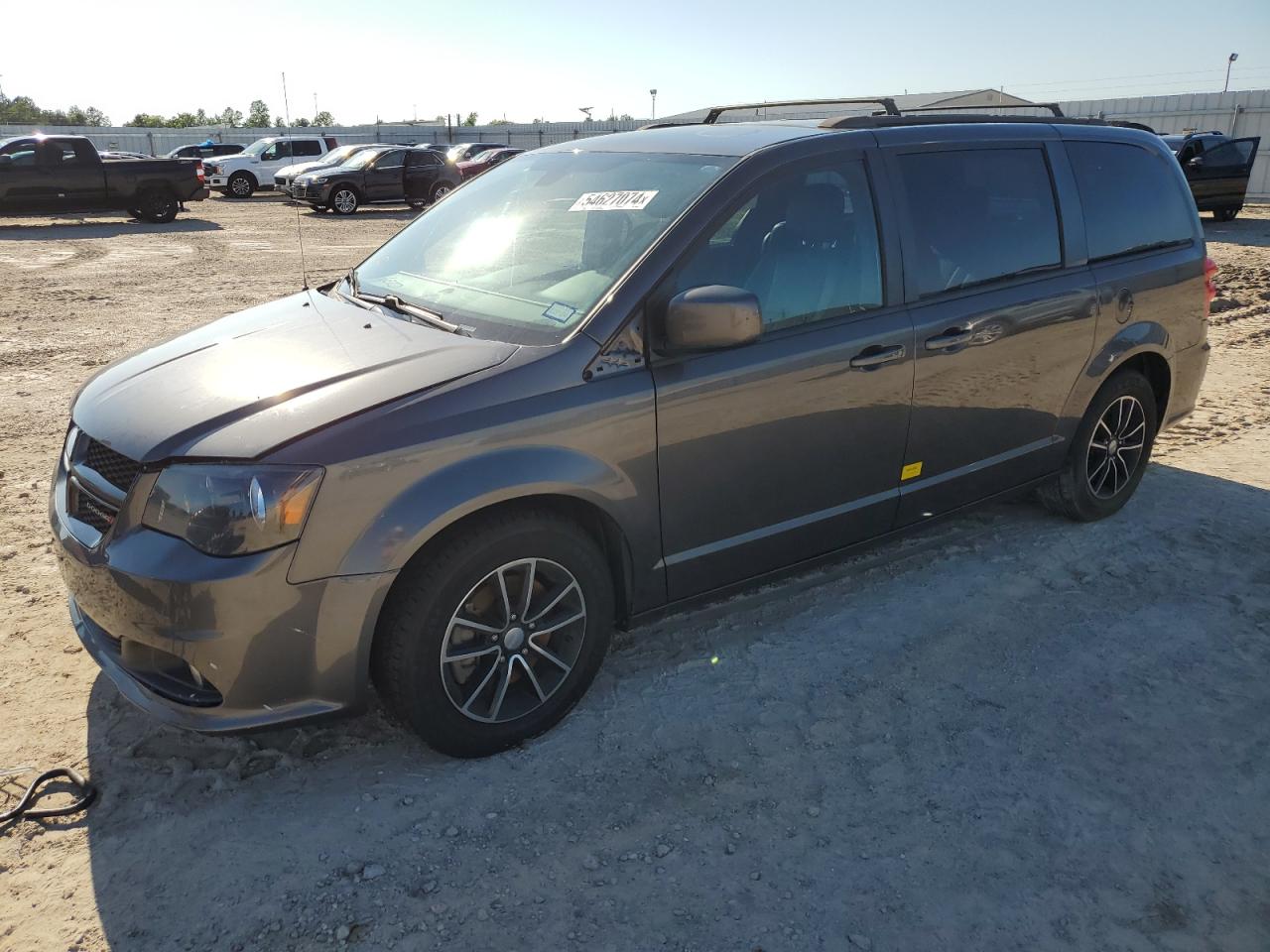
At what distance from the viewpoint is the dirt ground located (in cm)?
249

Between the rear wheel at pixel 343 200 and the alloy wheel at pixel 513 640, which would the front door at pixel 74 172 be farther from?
the alloy wheel at pixel 513 640

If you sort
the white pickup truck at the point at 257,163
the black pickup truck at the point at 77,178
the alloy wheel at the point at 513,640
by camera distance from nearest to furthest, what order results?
the alloy wheel at the point at 513,640 → the black pickup truck at the point at 77,178 → the white pickup truck at the point at 257,163

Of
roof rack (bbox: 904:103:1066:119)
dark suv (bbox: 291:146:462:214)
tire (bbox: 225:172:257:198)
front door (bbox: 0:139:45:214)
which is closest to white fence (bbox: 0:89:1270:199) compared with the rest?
dark suv (bbox: 291:146:462:214)

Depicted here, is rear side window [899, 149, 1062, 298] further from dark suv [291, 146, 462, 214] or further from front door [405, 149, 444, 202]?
front door [405, 149, 444, 202]

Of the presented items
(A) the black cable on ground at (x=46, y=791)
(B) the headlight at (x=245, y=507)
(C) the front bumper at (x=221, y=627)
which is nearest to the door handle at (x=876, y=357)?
(C) the front bumper at (x=221, y=627)

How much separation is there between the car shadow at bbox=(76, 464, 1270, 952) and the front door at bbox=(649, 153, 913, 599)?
529mm

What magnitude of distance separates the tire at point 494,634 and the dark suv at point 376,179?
22.3m

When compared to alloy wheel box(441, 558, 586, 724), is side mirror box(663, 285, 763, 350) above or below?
above

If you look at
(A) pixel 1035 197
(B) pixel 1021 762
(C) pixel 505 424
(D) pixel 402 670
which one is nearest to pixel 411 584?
(D) pixel 402 670

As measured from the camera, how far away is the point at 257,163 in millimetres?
28625

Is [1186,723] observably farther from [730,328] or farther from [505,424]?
[505,424]

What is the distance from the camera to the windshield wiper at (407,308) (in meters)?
3.27

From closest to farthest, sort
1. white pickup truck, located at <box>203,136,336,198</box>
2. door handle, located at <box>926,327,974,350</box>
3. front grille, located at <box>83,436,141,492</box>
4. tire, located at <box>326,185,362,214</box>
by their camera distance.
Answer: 1. front grille, located at <box>83,436,141,492</box>
2. door handle, located at <box>926,327,974,350</box>
3. tire, located at <box>326,185,362,214</box>
4. white pickup truck, located at <box>203,136,336,198</box>

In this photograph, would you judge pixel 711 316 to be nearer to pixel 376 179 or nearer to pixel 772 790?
pixel 772 790
